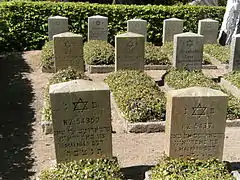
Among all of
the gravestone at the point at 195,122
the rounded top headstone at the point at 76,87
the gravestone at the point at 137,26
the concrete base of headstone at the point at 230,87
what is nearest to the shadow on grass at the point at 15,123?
the rounded top headstone at the point at 76,87

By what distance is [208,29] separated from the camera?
51.8ft

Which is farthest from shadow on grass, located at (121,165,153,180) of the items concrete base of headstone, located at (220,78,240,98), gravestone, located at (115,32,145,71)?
gravestone, located at (115,32,145,71)

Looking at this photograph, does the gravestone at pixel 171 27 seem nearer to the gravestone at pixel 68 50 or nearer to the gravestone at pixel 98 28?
the gravestone at pixel 98 28

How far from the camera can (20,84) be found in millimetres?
11414

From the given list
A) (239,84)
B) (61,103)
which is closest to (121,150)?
(61,103)

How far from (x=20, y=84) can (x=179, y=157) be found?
681 cm

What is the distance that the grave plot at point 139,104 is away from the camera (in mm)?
7922

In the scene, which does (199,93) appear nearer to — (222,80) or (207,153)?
(207,153)

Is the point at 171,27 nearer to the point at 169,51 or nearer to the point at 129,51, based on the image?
the point at 169,51

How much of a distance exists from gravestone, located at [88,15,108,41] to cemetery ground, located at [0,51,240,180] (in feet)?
18.1

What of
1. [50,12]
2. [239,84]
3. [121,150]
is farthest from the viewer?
[50,12]

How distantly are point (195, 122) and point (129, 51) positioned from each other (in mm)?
5532

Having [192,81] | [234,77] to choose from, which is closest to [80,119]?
[192,81]

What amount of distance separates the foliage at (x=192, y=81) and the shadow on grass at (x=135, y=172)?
3.04 metres
